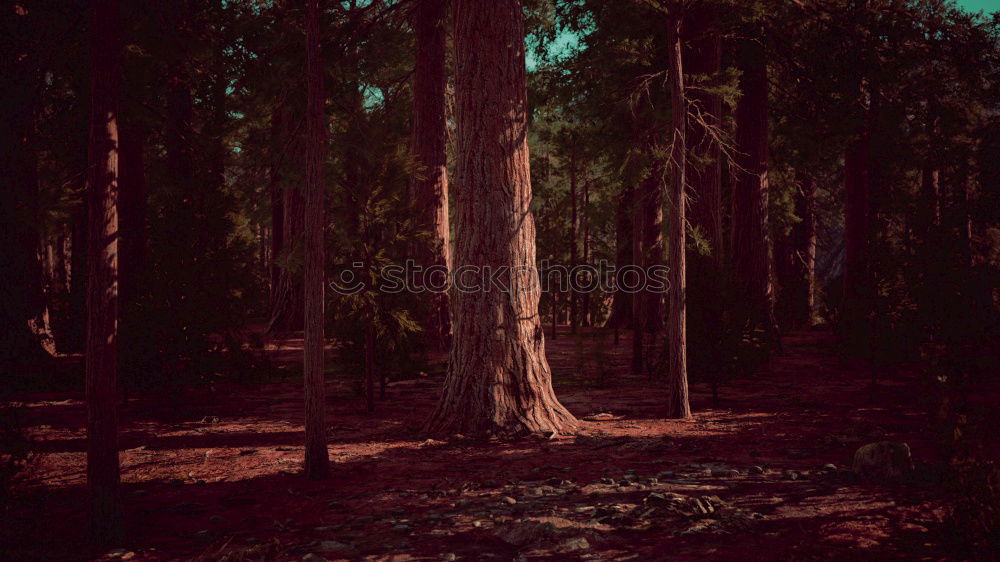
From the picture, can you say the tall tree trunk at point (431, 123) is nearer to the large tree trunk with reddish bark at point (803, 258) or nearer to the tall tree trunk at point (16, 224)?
the tall tree trunk at point (16, 224)

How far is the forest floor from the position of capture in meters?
5.14

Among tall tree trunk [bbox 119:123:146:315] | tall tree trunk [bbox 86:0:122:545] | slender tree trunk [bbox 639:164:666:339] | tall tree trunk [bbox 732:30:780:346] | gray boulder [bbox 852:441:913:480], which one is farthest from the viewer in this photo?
tall tree trunk [bbox 732:30:780:346]

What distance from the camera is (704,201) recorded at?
14453mm

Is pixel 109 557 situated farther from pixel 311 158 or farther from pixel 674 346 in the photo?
pixel 674 346

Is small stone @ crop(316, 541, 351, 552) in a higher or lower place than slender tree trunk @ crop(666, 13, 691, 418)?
lower

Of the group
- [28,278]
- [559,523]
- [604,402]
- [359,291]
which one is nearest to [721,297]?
[604,402]

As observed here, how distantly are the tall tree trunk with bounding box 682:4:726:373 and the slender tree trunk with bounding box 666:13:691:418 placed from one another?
354 millimetres

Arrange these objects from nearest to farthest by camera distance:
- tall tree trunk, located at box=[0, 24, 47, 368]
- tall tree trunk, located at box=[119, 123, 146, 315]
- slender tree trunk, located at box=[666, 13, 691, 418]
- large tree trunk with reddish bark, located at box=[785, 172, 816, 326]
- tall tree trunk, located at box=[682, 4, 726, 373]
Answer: slender tree trunk, located at box=[666, 13, 691, 418], tall tree trunk, located at box=[682, 4, 726, 373], tall tree trunk, located at box=[0, 24, 47, 368], tall tree trunk, located at box=[119, 123, 146, 315], large tree trunk with reddish bark, located at box=[785, 172, 816, 326]

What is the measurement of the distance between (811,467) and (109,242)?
7.05m

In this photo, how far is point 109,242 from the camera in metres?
5.68

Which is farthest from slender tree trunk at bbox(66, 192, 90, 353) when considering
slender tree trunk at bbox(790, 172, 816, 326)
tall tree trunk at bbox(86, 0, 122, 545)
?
slender tree trunk at bbox(790, 172, 816, 326)

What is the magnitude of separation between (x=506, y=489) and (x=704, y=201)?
9.61 metres

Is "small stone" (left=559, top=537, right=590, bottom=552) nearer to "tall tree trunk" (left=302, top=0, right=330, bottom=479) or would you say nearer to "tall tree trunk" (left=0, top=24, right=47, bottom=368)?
"tall tree trunk" (left=302, top=0, right=330, bottom=479)

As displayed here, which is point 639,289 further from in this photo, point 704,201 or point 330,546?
point 330,546
